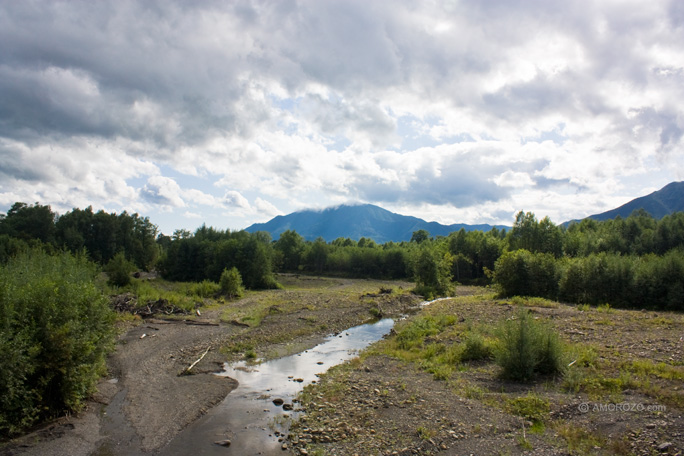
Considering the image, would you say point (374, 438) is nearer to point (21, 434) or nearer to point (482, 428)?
point (482, 428)

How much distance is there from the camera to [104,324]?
60.3 feet

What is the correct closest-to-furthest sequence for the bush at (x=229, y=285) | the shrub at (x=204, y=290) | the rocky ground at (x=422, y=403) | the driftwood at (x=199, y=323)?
the rocky ground at (x=422, y=403) → the driftwood at (x=199, y=323) → the shrub at (x=204, y=290) → the bush at (x=229, y=285)

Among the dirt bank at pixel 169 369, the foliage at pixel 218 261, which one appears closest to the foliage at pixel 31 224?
the foliage at pixel 218 261

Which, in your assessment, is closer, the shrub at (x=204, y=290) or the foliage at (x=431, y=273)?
the shrub at (x=204, y=290)

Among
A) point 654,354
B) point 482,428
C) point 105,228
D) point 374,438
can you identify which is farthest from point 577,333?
point 105,228

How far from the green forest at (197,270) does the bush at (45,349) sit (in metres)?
0.05

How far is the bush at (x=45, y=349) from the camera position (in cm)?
1311

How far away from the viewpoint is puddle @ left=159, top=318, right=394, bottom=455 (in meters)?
13.9

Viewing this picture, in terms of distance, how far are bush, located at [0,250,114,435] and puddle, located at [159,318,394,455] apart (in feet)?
17.5

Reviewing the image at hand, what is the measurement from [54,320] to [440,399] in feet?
55.5

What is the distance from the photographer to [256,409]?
1731 centimetres

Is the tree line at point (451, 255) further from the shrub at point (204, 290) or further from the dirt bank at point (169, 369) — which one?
the dirt bank at point (169, 369)

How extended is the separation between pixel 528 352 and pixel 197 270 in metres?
87.2

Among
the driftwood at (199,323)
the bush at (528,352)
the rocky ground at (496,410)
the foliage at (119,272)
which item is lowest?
the driftwood at (199,323)
